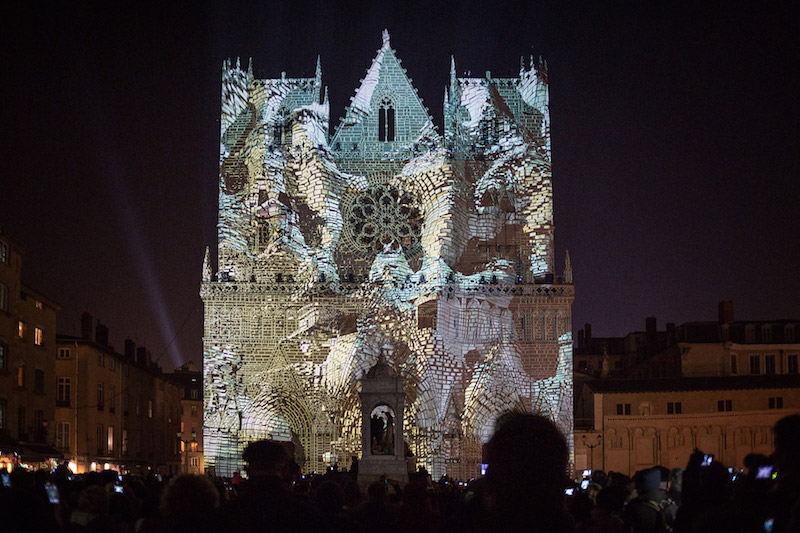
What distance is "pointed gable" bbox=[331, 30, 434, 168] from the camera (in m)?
44.5

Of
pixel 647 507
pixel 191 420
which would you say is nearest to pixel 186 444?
pixel 191 420

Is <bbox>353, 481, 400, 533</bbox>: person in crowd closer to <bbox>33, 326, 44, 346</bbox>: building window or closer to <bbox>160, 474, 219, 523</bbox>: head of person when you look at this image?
<bbox>160, 474, 219, 523</bbox>: head of person

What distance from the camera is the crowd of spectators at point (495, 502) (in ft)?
14.5

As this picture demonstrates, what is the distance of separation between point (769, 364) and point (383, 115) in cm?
2278

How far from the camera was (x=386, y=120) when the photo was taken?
45000 millimetres

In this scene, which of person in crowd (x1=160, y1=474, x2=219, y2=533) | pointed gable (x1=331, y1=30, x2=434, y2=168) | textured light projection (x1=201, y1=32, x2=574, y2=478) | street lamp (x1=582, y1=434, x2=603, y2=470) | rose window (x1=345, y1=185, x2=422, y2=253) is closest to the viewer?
person in crowd (x1=160, y1=474, x2=219, y2=533)

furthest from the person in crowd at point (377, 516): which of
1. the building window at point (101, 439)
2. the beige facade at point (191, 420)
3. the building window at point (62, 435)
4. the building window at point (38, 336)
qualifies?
the beige facade at point (191, 420)

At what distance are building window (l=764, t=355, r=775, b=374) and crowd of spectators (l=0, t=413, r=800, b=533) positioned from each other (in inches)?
1804

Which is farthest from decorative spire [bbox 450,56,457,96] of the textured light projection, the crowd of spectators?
the crowd of spectators

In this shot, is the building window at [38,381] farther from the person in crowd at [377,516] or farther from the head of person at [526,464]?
the head of person at [526,464]

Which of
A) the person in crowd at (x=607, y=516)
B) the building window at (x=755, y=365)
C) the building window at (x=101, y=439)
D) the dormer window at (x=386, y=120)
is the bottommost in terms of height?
the building window at (x=101, y=439)

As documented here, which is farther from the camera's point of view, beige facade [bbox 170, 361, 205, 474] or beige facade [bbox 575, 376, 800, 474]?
beige facade [bbox 170, 361, 205, 474]

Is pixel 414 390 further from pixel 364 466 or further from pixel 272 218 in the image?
pixel 364 466

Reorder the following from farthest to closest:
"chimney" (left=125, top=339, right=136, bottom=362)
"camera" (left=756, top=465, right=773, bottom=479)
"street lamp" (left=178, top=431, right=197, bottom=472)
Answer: "street lamp" (left=178, top=431, right=197, bottom=472)
"chimney" (left=125, top=339, right=136, bottom=362)
"camera" (left=756, top=465, right=773, bottom=479)
